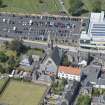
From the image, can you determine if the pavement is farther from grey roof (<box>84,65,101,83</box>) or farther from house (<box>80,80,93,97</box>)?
house (<box>80,80,93,97</box>)

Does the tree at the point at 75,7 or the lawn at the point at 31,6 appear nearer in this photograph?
the tree at the point at 75,7

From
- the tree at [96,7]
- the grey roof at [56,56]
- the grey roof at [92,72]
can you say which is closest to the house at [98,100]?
the grey roof at [92,72]

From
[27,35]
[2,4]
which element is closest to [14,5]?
[2,4]

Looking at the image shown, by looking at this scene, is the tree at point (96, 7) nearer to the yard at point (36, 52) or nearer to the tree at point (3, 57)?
the yard at point (36, 52)

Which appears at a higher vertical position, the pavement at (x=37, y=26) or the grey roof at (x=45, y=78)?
the pavement at (x=37, y=26)

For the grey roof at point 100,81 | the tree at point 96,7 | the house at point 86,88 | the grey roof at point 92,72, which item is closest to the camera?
the house at point 86,88

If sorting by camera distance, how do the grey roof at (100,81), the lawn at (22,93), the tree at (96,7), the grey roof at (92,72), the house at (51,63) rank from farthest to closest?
the tree at (96,7)
the house at (51,63)
the grey roof at (92,72)
the grey roof at (100,81)
the lawn at (22,93)

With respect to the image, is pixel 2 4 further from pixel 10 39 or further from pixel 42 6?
pixel 10 39
